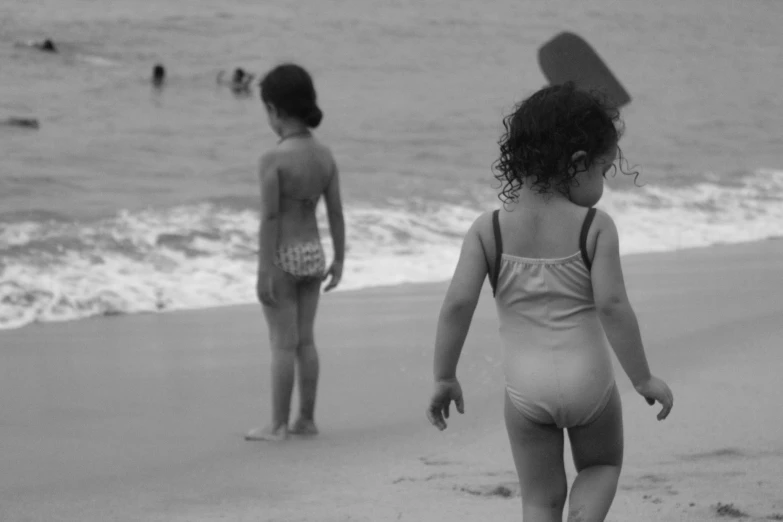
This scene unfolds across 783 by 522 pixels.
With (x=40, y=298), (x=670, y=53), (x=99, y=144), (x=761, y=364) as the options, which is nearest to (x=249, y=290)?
(x=40, y=298)

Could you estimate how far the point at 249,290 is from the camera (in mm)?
7453

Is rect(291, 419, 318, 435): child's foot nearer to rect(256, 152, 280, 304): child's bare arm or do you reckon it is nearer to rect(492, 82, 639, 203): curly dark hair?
rect(256, 152, 280, 304): child's bare arm

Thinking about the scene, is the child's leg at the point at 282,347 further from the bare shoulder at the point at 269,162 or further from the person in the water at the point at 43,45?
the person in the water at the point at 43,45

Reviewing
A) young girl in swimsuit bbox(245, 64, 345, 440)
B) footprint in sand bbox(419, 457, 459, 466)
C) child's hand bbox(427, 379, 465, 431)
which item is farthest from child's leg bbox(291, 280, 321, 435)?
child's hand bbox(427, 379, 465, 431)

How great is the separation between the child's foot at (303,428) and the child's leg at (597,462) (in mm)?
1912

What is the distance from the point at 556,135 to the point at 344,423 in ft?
7.69

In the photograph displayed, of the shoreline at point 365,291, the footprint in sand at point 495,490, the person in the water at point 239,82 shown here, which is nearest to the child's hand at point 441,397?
the footprint in sand at point 495,490

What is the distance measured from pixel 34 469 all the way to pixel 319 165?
1543mm

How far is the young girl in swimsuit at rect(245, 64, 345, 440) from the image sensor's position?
4.50m

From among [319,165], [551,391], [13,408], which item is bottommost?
[13,408]

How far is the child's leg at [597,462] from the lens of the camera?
2750 mm

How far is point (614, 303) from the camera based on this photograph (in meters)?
2.68

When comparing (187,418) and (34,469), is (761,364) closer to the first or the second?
(187,418)

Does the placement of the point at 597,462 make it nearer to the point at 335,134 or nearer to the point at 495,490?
the point at 495,490
